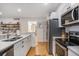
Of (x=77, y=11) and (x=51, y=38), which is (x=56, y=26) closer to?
(x=51, y=38)

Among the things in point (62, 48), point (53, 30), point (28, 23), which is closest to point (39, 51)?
point (28, 23)

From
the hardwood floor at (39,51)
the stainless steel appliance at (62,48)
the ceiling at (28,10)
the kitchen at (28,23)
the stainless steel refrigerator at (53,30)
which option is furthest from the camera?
the stainless steel refrigerator at (53,30)

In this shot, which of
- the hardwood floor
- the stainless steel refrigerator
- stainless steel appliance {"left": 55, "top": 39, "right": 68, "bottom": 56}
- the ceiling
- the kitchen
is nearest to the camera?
stainless steel appliance {"left": 55, "top": 39, "right": 68, "bottom": 56}

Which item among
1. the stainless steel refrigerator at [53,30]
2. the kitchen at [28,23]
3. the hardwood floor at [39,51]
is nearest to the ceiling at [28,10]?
the kitchen at [28,23]

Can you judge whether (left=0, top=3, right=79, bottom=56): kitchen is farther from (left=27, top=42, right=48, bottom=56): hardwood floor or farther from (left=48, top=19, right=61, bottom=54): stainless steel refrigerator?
(left=48, top=19, right=61, bottom=54): stainless steel refrigerator

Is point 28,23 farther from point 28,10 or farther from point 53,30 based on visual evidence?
point 53,30

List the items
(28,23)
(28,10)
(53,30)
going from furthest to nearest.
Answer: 1. (53,30)
2. (28,23)
3. (28,10)

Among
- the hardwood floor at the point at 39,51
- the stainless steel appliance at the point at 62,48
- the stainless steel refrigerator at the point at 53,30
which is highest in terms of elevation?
the stainless steel refrigerator at the point at 53,30

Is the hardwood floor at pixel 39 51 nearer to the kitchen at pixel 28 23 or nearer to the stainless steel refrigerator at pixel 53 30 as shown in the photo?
the kitchen at pixel 28 23

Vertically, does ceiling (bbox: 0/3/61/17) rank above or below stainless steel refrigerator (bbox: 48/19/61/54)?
above

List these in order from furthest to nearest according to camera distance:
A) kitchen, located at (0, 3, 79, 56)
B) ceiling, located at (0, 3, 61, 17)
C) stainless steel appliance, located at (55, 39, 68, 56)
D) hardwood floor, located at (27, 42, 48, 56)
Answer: hardwood floor, located at (27, 42, 48, 56), ceiling, located at (0, 3, 61, 17), kitchen, located at (0, 3, 79, 56), stainless steel appliance, located at (55, 39, 68, 56)

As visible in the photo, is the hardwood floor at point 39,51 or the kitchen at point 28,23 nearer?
the kitchen at point 28,23

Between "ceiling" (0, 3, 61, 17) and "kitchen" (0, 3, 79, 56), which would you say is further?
"ceiling" (0, 3, 61, 17)

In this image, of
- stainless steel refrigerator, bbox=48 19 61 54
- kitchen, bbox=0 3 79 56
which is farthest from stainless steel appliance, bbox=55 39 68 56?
stainless steel refrigerator, bbox=48 19 61 54
